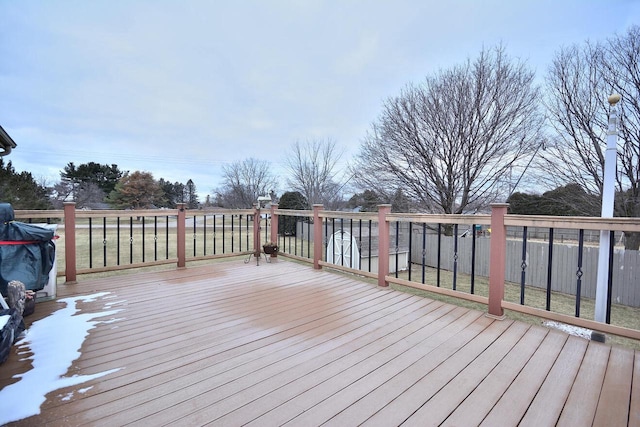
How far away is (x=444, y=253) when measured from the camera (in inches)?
395

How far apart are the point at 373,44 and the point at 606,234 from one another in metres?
7.86

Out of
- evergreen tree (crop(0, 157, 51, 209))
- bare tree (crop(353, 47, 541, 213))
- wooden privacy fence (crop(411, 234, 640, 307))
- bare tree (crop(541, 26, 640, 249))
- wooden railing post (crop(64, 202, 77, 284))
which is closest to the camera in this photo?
wooden railing post (crop(64, 202, 77, 284))

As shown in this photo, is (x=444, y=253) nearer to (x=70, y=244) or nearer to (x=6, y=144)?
(x=70, y=244)

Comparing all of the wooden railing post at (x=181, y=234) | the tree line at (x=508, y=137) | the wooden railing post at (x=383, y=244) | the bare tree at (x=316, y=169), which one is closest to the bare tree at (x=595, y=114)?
the tree line at (x=508, y=137)

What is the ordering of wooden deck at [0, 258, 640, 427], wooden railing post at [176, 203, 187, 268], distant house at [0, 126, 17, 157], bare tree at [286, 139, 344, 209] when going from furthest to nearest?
bare tree at [286, 139, 344, 209], wooden railing post at [176, 203, 187, 268], distant house at [0, 126, 17, 157], wooden deck at [0, 258, 640, 427]

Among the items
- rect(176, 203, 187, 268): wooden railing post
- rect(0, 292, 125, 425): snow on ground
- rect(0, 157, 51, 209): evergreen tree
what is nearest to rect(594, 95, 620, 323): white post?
rect(0, 292, 125, 425): snow on ground

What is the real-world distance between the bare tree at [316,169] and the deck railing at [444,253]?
2.87m

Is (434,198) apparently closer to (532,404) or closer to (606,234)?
(606,234)

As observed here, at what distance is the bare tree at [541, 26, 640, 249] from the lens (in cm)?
646

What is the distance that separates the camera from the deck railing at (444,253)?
256cm

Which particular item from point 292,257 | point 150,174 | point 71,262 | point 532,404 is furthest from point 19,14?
point 150,174

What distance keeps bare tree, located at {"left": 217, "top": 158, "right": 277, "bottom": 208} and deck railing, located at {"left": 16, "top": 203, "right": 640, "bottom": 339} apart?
25.1 feet

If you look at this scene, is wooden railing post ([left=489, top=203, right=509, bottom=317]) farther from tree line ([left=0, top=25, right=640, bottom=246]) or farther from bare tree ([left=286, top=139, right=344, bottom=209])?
bare tree ([left=286, top=139, right=344, bottom=209])

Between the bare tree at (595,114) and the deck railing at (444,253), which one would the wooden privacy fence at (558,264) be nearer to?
the deck railing at (444,253)
